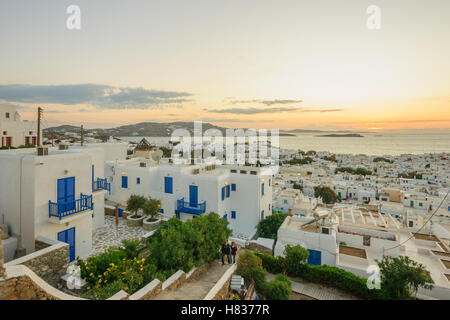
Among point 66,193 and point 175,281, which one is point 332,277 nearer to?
point 175,281

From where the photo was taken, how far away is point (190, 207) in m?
15.5

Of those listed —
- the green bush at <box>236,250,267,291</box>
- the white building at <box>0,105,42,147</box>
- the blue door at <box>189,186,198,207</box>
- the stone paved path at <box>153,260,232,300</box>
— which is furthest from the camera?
the white building at <box>0,105,42,147</box>

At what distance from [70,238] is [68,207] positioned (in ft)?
3.94

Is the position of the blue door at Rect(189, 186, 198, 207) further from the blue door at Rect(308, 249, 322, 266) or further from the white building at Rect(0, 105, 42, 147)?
the white building at Rect(0, 105, 42, 147)

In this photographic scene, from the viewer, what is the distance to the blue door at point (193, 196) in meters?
15.5

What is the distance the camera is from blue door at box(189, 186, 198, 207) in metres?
15.5

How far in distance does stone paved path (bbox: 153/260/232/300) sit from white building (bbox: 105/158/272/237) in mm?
6424

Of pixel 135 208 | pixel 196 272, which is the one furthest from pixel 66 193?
pixel 196 272

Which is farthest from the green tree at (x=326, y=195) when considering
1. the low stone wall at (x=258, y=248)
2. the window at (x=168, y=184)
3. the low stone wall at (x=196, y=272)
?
the low stone wall at (x=196, y=272)

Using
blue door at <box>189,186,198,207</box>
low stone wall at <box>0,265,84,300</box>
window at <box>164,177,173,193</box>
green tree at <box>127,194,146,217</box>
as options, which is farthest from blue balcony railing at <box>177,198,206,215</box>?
low stone wall at <box>0,265,84,300</box>

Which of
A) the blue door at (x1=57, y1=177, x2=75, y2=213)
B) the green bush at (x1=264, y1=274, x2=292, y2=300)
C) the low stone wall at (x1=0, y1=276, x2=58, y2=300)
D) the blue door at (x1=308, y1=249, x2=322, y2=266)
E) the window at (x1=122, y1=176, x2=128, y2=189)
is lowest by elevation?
the blue door at (x1=308, y1=249, x2=322, y2=266)

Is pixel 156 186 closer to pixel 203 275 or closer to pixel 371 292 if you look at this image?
pixel 203 275

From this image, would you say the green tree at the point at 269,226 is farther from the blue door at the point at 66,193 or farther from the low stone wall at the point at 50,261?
the low stone wall at the point at 50,261
